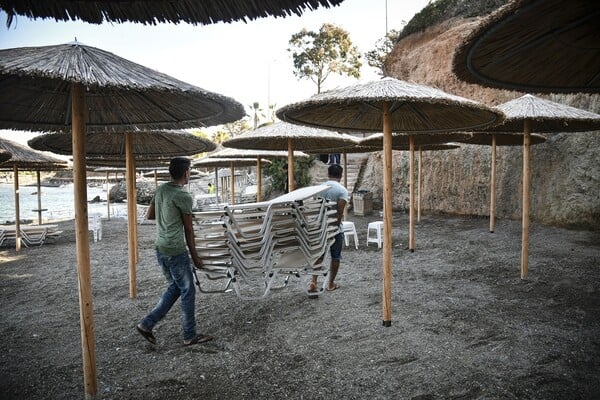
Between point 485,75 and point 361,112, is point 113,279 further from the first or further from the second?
point 485,75

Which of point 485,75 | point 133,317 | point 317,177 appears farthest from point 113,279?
point 317,177

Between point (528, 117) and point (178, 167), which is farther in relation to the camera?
point (528, 117)

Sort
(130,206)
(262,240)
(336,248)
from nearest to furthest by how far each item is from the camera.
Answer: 1. (262,240)
2. (336,248)
3. (130,206)

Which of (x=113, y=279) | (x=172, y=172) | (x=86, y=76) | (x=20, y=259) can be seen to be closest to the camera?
(x=86, y=76)

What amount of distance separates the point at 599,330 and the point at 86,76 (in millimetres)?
4897

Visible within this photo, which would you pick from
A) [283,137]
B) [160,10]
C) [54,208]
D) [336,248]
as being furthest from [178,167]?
[54,208]

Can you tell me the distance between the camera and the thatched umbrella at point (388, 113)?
353 centimetres

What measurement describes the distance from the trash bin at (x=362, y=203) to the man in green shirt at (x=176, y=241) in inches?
452

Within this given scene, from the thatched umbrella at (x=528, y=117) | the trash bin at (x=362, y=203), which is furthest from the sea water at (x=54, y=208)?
the trash bin at (x=362, y=203)

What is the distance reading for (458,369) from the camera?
2971 millimetres

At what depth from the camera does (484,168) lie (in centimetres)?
1197

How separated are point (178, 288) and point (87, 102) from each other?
7.23 feet

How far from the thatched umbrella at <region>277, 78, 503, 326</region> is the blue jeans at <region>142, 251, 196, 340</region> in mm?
1880

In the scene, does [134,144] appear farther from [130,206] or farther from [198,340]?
[198,340]
